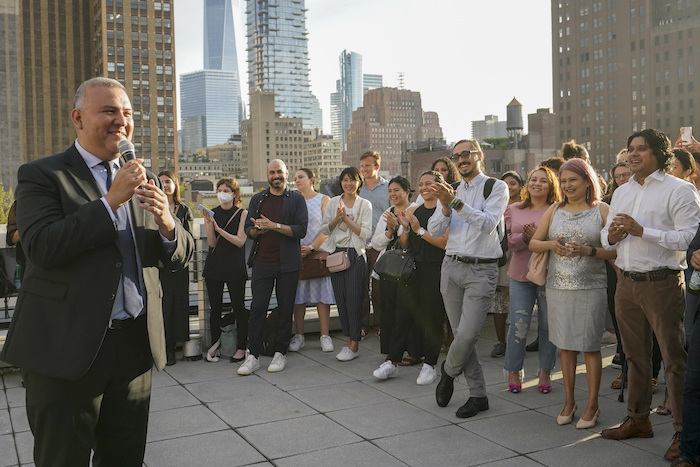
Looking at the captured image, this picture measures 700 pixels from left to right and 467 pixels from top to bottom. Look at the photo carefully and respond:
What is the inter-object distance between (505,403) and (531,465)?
1450 mm

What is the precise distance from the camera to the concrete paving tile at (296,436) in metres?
4.77

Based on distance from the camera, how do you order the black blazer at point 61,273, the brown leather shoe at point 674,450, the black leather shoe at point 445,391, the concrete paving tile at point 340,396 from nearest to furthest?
the black blazer at point 61,273 < the brown leather shoe at point 674,450 < the black leather shoe at point 445,391 < the concrete paving tile at point 340,396

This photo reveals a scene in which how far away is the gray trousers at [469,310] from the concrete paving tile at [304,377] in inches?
58.2

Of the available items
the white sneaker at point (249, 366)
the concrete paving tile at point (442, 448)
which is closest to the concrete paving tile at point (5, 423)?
the white sneaker at point (249, 366)

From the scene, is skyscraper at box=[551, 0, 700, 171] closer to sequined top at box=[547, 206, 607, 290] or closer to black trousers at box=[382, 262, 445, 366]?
black trousers at box=[382, 262, 445, 366]

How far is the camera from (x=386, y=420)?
5422 millimetres

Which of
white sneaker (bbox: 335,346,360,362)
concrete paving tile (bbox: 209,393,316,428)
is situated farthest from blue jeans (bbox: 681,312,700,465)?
white sneaker (bbox: 335,346,360,362)

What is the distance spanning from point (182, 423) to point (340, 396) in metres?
1.41

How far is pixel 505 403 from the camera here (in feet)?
19.2

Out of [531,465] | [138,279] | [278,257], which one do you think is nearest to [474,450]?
[531,465]

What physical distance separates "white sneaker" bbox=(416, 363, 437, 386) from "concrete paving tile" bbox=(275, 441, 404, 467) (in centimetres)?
181

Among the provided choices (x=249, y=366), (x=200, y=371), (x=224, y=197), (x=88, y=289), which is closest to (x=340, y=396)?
(x=249, y=366)

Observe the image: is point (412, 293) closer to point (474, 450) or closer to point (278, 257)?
point (278, 257)

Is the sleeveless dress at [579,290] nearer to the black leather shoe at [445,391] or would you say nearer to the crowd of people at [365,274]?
the crowd of people at [365,274]
